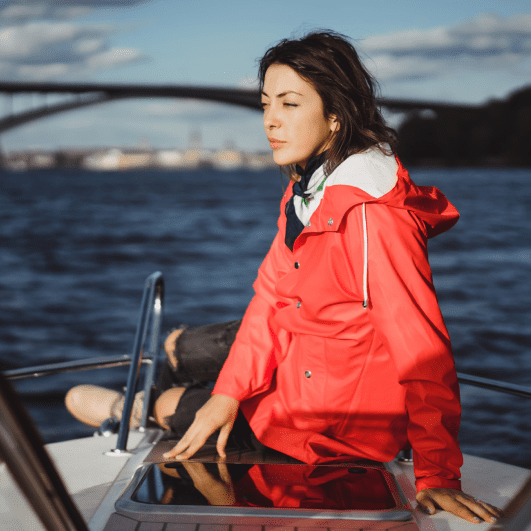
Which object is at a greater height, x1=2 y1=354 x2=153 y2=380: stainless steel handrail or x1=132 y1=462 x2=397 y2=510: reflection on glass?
x1=132 y1=462 x2=397 y2=510: reflection on glass

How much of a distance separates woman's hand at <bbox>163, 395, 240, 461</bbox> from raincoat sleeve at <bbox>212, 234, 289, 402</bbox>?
0.02 meters

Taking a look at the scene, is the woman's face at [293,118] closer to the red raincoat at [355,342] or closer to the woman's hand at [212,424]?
the red raincoat at [355,342]

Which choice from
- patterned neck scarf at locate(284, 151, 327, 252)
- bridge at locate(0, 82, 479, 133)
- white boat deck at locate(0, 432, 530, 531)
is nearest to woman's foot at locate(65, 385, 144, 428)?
white boat deck at locate(0, 432, 530, 531)

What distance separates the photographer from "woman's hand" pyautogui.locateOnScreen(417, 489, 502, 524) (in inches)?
42.6

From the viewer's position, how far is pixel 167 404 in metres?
1.69

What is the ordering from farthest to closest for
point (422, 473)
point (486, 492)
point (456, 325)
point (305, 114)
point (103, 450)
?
point (456, 325) → point (103, 450) → point (486, 492) → point (305, 114) → point (422, 473)

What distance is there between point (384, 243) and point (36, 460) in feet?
2.51

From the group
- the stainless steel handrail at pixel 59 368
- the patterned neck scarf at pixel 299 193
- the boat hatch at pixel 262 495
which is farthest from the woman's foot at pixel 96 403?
the patterned neck scarf at pixel 299 193

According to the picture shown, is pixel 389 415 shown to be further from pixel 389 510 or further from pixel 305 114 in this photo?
pixel 305 114

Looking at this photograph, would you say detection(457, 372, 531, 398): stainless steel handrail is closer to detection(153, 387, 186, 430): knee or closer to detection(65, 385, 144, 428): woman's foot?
detection(153, 387, 186, 430): knee

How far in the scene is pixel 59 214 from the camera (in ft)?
70.1

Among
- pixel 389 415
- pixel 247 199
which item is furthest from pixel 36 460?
pixel 247 199

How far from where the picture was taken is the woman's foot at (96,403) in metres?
1.95

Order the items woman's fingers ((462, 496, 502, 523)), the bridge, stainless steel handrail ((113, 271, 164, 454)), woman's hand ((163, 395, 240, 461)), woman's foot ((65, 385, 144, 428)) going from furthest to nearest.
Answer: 1. the bridge
2. woman's foot ((65, 385, 144, 428))
3. stainless steel handrail ((113, 271, 164, 454))
4. woman's hand ((163, 395, 240, 461))
5. woman's fingers ((462, 496, 502, 523))
